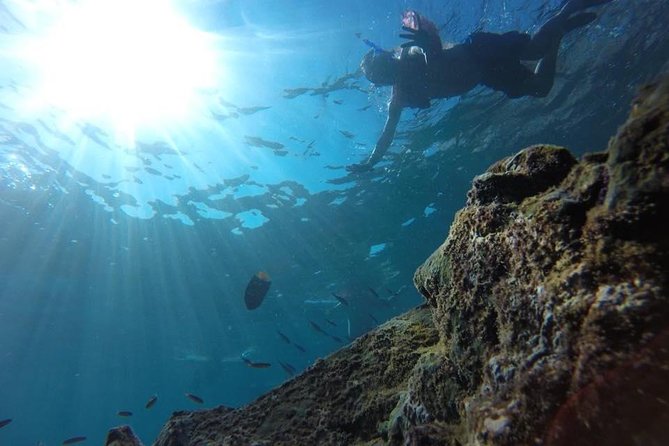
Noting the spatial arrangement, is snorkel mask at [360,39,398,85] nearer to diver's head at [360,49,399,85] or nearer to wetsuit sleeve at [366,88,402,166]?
diver's head at [360,49,399,85]

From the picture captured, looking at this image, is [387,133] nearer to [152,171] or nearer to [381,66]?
[381,66]

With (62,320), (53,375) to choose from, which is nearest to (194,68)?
(62,320)

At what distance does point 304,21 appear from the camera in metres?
10.9

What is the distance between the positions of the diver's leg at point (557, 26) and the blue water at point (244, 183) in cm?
356

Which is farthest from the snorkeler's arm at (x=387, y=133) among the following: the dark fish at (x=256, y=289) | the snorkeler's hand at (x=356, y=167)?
the dark fish at (x=256, y=289)

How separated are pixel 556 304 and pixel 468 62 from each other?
8756 mm

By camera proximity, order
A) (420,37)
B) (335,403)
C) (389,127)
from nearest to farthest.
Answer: (335,403) → (420,37) → (389,127)

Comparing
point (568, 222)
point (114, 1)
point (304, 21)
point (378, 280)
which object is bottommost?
point (568, 222)

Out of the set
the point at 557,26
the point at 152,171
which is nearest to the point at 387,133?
the point at 557,26

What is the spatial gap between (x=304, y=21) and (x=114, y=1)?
5369 millimetres

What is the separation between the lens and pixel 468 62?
8.62m

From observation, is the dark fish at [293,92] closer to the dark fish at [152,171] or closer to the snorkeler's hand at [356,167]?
the snorkeler's hand at [356,167]

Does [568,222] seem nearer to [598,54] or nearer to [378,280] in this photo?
[598,54]

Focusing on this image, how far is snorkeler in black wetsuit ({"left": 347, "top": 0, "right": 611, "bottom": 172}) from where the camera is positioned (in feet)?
25.4
